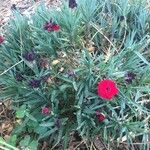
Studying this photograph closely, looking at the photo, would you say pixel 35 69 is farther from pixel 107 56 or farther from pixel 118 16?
pixel 118 16

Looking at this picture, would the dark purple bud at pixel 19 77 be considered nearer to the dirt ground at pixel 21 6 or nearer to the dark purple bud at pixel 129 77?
the dark purple bud at pixel 129 77

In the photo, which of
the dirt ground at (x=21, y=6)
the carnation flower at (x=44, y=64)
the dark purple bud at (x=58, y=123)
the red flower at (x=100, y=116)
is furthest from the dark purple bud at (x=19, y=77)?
the dirt ground at (x=21, y=6)

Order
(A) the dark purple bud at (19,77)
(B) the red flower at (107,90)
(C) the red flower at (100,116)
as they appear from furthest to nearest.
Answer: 1. (A) the dark purple bud at (19,77)
2. (C) the red flower at (100,116)
3. (B) the red flower at (107,90)

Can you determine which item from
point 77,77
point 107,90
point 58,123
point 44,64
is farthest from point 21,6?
point 107,90

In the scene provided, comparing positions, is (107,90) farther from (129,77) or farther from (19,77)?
(19,77)

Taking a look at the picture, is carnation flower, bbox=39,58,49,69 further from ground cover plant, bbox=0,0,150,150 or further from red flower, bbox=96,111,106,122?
red flower, bbox=96,111,106,122

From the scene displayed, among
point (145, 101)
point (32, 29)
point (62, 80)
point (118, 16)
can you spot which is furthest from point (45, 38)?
point (145, 101)

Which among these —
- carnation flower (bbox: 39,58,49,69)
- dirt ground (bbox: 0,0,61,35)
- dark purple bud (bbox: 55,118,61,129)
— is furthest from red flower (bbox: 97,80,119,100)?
dirt ground (bbox: 0,0,61,35)

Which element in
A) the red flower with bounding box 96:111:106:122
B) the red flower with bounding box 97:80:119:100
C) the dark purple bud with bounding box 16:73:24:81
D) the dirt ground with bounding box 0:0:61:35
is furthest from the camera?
the dirt ground with bounding box 0:0:61:35
